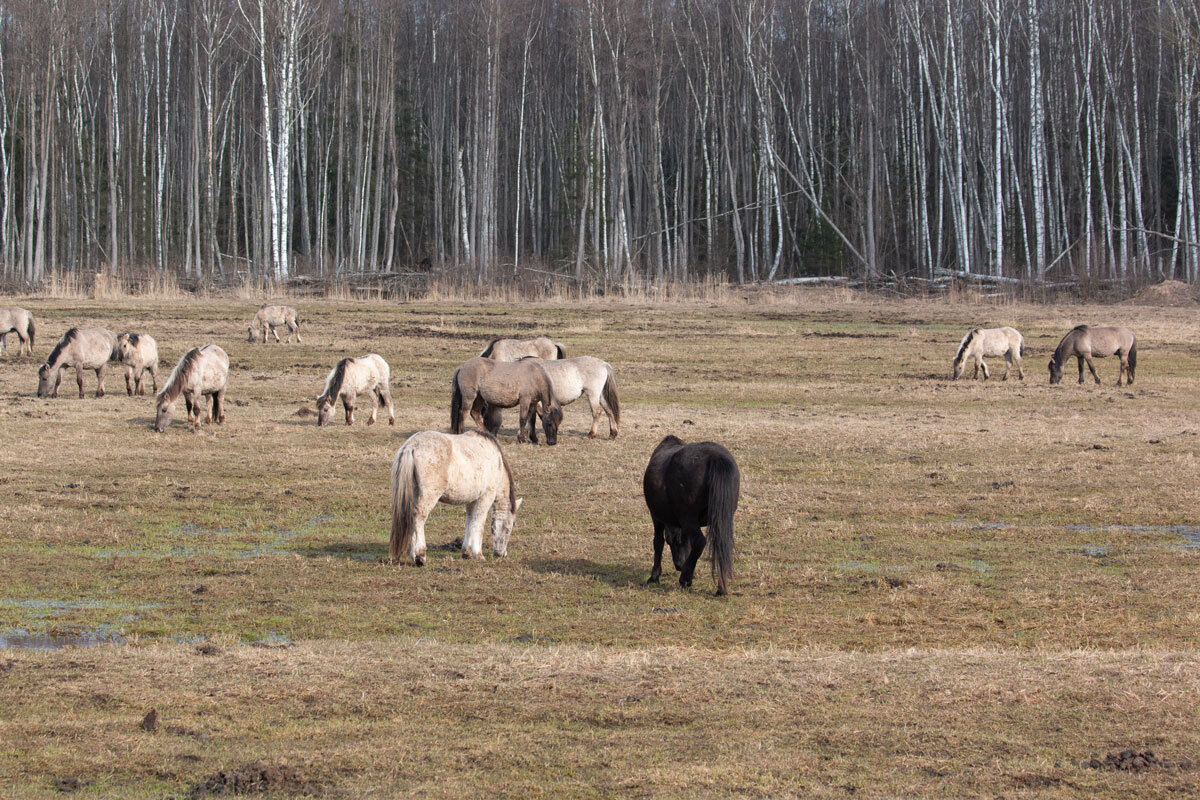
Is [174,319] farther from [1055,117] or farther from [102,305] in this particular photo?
[1055,117]

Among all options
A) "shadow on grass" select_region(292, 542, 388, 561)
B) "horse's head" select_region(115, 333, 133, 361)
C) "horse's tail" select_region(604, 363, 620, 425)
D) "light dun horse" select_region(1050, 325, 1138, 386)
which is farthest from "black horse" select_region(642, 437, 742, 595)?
"light dun horse" select_region(1050, 325, 1138, 386)

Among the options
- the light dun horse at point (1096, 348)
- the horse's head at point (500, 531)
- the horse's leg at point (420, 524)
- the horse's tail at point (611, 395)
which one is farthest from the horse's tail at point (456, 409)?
the light dun horse at point (1096, 348)

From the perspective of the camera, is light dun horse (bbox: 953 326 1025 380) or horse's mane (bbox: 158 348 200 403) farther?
light dun horse (bbox: 953 326 1025 380)

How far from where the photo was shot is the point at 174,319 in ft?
108

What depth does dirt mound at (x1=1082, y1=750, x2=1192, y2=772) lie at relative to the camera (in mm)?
5742

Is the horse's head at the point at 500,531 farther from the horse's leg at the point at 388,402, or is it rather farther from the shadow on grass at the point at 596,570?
the horse's leg at the point at 388,402

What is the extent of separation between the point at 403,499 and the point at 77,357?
525 inches

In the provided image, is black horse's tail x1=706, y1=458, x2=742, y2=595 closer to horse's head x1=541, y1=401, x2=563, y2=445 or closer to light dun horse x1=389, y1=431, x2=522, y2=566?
light dun horse x1=389, y1=431, x2=522, y2=566

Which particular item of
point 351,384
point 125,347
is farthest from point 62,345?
point 351,384

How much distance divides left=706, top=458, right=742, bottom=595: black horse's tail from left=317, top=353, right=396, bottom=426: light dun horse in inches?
412

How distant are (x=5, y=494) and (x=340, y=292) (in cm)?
2908

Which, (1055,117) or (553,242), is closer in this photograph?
→ (1055,117)

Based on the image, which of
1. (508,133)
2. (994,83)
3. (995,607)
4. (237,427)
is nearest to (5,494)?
(237,427)

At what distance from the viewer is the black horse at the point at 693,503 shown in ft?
30.7
